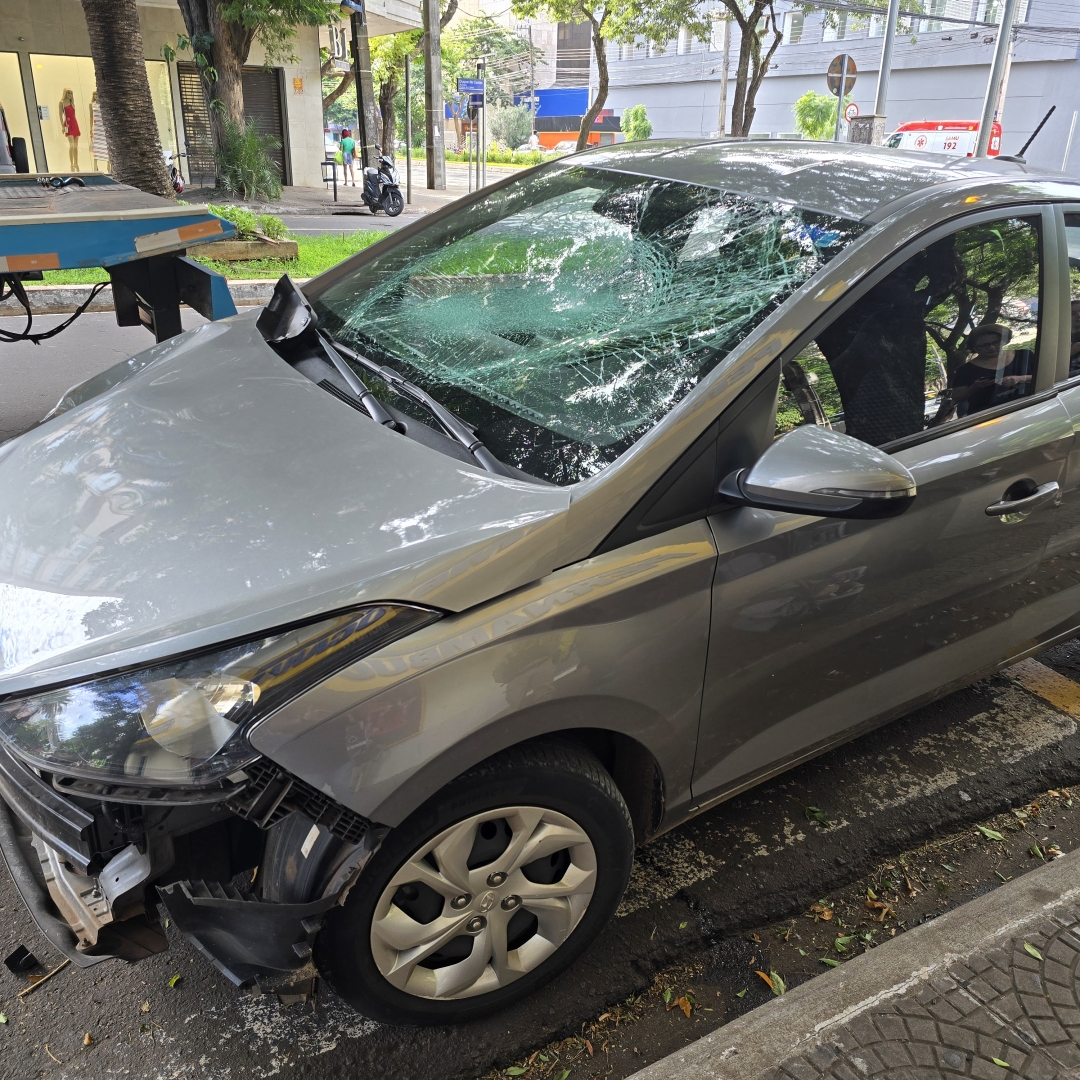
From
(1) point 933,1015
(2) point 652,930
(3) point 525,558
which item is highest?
(3) point 525,558

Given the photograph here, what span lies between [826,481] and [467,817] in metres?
0.91

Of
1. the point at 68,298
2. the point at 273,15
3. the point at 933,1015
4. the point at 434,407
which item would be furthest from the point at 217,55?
the point at 933,1015

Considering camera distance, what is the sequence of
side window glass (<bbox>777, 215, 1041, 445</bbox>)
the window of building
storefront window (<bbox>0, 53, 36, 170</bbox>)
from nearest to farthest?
side window glass (<bbox>777, 215, 1041, 445</bbox>) < storefront window (<bbox>0, 53, 36, 170</bbox>) < the window of building

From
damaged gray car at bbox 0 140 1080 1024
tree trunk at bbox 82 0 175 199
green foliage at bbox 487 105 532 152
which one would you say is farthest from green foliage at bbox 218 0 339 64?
green foliage at bbox 487 105 532 152

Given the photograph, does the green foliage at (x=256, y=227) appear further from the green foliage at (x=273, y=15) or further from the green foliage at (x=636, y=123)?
the green foliage at (x=636, y=123)

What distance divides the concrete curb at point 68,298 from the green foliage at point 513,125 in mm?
64773

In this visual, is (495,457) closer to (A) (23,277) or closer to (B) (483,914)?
(B) (483,914)

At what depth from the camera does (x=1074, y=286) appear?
102 inches

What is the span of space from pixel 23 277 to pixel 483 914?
384cm

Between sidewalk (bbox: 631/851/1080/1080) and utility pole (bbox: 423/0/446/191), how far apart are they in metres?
23.2

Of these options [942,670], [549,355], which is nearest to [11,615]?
[549,355]

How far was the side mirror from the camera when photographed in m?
1.81

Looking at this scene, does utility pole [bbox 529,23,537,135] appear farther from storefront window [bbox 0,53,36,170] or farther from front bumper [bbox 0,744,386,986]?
front bumper [bbox 0,744,386,986]

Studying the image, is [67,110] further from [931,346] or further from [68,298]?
[931,346]
